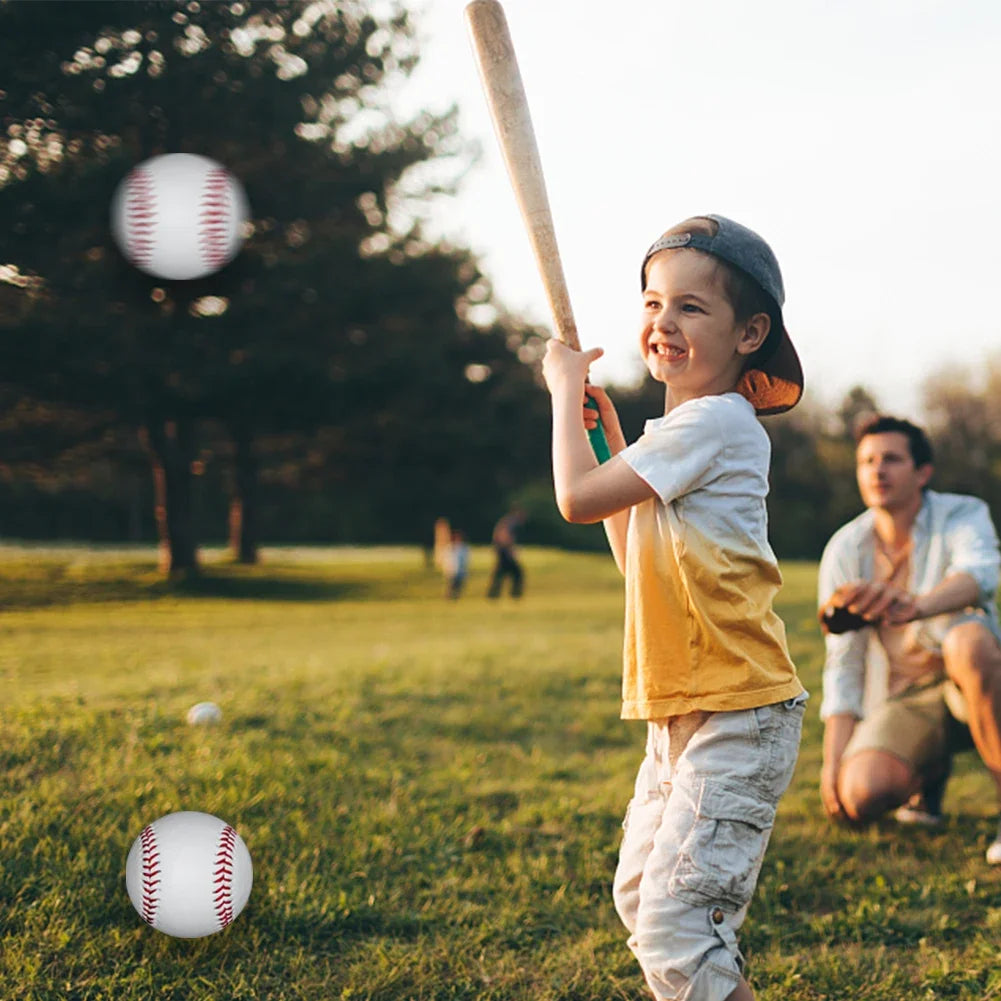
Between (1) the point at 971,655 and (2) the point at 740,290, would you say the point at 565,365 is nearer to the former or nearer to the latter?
(2) the point at 740,290

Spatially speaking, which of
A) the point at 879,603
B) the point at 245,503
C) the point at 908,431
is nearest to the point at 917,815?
the point at 879,603

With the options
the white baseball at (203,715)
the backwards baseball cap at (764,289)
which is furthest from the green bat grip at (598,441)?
the white baseball at (203,715)

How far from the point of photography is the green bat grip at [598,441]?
8.34ft

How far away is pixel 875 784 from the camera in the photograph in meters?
4.12

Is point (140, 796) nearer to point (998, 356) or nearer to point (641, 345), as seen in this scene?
point (641, 345)

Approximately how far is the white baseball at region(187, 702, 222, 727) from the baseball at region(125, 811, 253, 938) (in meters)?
2.26

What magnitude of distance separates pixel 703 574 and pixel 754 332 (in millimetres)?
575

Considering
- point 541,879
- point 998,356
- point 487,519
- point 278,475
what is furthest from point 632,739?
point 998,356

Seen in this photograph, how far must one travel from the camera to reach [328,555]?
111 feet

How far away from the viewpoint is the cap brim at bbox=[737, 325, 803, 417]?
8.40ft

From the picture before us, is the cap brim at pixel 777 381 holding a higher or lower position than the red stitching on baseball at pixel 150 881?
higher

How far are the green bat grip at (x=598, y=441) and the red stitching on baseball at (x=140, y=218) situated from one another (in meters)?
5.80

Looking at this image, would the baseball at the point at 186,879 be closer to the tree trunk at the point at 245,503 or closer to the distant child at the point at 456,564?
the distant child at the point at 456,564

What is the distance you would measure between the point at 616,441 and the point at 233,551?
28.4 metres
